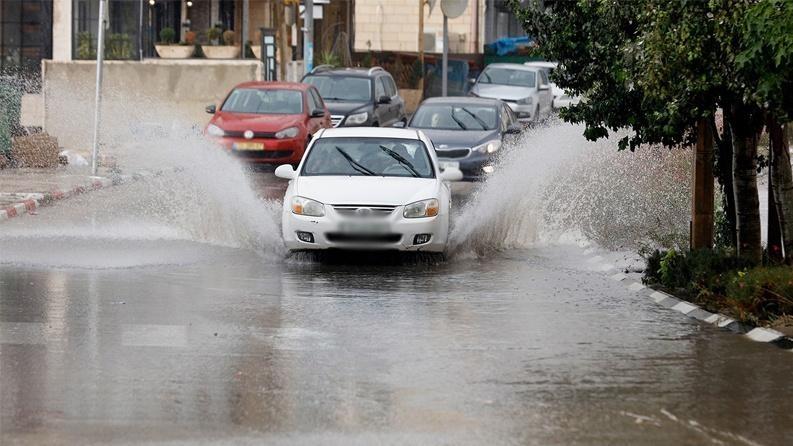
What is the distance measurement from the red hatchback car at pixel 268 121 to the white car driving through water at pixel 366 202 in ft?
32.9

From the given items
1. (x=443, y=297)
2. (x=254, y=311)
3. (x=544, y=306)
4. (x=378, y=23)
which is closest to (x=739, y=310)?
(x=544, y=306)

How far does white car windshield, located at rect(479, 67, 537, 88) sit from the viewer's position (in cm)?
4578

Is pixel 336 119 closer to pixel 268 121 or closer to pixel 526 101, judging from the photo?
pixel 268 121

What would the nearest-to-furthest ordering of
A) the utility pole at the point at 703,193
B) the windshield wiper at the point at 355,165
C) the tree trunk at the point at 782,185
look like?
1. the tree trunk at the point at 782,185
2. the utility pole at the point at 703,193
3. the windshield wiper at the point at 355,165

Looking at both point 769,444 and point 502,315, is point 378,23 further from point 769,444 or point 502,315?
point 769,444

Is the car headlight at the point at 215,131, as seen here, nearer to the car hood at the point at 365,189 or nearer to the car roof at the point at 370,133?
the car roof at the point at 370,133

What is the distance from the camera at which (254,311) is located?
12750 millimetres

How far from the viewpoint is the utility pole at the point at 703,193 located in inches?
610

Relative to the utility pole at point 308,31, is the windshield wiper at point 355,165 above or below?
below

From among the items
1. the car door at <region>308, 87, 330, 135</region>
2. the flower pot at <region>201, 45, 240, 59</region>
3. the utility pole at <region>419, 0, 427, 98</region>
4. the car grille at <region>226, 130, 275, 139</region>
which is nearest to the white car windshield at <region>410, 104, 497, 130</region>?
the car door at <region>308, 87, 330, 135</region>

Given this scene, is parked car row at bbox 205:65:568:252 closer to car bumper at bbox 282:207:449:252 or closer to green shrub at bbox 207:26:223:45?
car bumper at bbox 282:207:449:252

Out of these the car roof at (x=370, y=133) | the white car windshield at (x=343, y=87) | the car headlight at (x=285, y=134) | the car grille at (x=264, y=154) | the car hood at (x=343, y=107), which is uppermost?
the white car windshield at (x=343, y=87)

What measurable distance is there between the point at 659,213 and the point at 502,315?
26.6 ft

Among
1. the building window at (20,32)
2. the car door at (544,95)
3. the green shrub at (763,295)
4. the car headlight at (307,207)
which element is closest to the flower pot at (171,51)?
the building window at (20,32)
